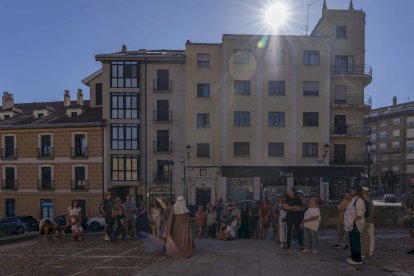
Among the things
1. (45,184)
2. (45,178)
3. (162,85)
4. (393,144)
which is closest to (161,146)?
(162,85)

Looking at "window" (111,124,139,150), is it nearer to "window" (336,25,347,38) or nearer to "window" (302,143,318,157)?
"window" (302,143,318,157)

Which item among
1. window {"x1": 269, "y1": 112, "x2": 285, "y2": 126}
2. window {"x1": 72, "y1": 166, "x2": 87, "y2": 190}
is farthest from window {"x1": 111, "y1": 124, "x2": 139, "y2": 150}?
window {"x1": 269, "y1": 112, "x2": 285, "y2": 126}

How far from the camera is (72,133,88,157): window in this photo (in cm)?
3838

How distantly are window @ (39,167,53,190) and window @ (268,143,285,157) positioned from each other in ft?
66.5

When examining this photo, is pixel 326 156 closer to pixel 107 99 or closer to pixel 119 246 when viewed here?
pixel 107 99

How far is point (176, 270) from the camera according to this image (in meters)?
9.20

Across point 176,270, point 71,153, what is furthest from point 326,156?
point 176,270

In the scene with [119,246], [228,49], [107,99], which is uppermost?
[228,49]

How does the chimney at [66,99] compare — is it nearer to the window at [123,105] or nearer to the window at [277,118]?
the window at [123,105]

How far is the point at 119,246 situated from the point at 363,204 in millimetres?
7704

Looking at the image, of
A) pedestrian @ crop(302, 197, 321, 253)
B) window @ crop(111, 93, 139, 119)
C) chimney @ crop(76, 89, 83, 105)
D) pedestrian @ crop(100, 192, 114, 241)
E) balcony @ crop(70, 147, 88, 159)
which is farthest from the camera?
chimney @ crop(76, 89, 83, 105)

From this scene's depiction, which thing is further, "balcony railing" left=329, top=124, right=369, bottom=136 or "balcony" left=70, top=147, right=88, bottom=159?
"balcony railing" left=329, top=124, right=369, bottom=136

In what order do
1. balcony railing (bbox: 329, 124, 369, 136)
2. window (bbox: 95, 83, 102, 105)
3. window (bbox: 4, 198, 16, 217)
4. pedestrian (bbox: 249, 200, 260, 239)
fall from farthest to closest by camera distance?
window (bbox: 95, 83, 102, 105)
balcony railing (bbox: 329, 124, 369, 136)
window (bbox: 4, 198, 16, 217)
pedestrian (bbox: 249, 200, 260, 239)

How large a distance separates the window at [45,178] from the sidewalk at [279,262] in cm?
2949
